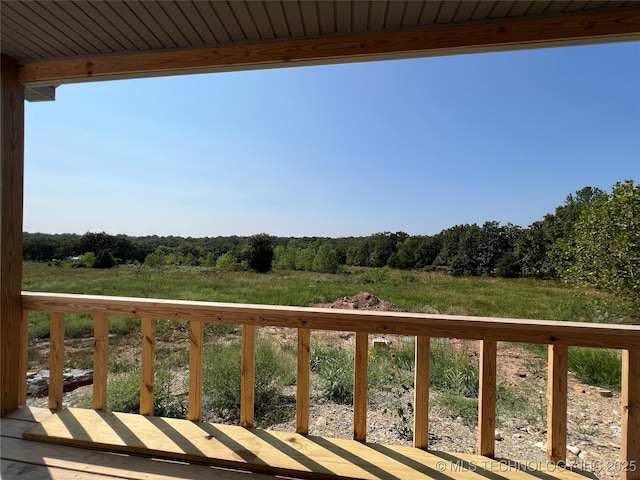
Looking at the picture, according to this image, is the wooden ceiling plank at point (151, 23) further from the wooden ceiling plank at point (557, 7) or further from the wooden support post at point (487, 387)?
the wooden support post at point (487, 387)

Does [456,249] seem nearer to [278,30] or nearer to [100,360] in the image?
[278,30]

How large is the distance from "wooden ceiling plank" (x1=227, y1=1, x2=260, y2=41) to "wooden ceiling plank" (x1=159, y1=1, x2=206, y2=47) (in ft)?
0.73

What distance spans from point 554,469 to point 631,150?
312 cm

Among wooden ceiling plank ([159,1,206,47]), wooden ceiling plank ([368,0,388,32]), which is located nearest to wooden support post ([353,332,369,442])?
wooden ceiling plank ([368,0,388,32])

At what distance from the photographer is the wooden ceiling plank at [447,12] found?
43.3 inches

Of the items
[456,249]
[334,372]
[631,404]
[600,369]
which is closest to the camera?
[631,404]

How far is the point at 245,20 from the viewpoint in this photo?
1217 mm

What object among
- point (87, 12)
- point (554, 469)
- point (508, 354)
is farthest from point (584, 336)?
point (87, 12)

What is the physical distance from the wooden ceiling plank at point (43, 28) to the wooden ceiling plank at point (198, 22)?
66 centimetres

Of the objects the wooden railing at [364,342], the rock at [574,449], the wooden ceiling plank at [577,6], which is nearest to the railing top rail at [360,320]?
the wooden railing at [364,342]

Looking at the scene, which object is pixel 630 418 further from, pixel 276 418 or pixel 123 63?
pixel 123 63

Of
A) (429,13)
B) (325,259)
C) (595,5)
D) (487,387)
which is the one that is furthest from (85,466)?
(595,5)

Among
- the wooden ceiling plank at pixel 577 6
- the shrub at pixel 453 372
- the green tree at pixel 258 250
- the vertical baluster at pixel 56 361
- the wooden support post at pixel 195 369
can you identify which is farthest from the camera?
the green tree at pixel 258 250

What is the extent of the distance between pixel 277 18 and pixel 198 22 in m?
0.36
